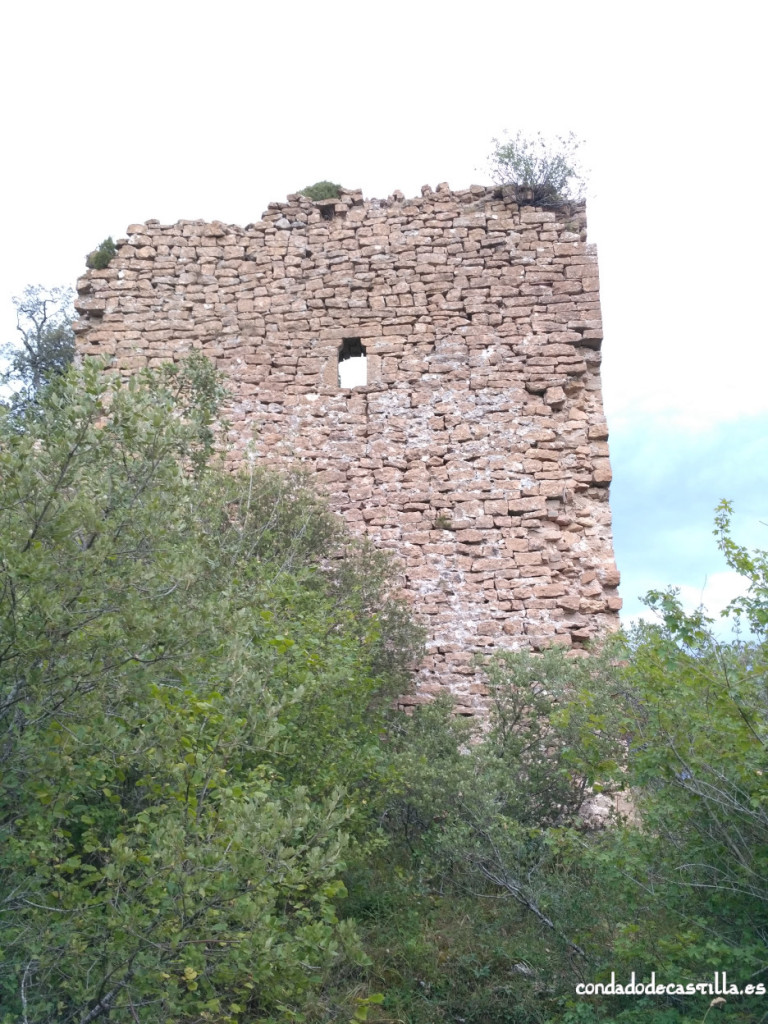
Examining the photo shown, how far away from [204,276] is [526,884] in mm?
6961

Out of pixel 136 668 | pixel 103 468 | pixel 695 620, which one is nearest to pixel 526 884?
pixel 695 620

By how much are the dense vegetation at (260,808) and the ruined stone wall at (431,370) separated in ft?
6.69

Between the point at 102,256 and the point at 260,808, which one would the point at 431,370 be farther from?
the point at 260,808

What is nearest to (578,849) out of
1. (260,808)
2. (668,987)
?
(668,987)

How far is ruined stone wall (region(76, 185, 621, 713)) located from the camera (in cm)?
823

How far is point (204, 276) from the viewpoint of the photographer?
977 cm

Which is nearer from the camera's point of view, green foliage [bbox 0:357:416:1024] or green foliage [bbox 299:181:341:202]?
green foliage [bbox 0:357:416:1024]

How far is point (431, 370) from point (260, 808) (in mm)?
5897

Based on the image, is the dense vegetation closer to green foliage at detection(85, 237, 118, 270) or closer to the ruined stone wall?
the ruined stone wall

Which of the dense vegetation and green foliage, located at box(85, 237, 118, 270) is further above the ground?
green foliage, located at box(85, 237, 118, 270)

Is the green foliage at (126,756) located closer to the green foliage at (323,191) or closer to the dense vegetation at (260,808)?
the dense vegetation at (260,808)

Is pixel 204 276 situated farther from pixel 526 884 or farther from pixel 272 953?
pixel 272 953

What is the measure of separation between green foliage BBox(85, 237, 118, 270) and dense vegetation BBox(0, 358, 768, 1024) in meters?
4.82

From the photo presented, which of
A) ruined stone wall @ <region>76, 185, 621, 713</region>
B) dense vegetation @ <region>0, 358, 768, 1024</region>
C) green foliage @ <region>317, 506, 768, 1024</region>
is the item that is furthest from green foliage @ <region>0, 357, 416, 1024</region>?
ruined stone wall @ <region>76, 185, 621, 713</region>
